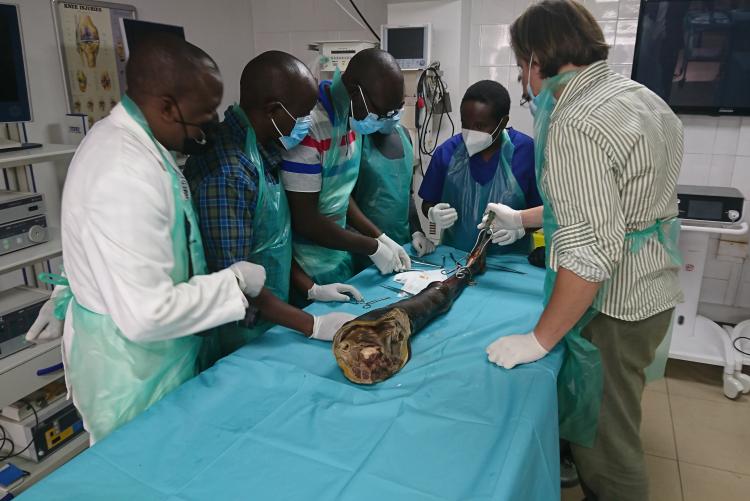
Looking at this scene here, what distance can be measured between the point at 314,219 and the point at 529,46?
903 millimetres

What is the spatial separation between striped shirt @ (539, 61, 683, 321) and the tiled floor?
4.60 ft

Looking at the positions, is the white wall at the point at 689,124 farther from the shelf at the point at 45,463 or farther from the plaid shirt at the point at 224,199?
the shelf at the point at 45,463

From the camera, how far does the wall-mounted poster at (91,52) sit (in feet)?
10.3

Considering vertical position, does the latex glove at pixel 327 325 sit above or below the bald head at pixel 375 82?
below

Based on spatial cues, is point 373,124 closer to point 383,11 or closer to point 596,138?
point 596,138

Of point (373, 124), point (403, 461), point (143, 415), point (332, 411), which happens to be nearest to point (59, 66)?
point (373, 124)

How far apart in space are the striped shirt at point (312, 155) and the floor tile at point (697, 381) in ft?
7.72

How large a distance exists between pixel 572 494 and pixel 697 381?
135 centimetres

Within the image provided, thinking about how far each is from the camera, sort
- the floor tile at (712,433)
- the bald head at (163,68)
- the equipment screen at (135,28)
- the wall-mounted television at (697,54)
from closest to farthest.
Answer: the bald head at (163,68)
the floor tile at (712,433)
the wall-mounted television at (697,54)
the equipment screen at (135,28)

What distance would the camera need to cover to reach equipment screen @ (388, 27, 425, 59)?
3398mm

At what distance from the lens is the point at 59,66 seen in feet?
10.3

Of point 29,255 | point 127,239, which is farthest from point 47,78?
point 127,239

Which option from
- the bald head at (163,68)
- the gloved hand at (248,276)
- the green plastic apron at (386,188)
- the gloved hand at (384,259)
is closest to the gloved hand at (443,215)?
the green plastic apron at (386,188)

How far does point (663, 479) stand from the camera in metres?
2.35
